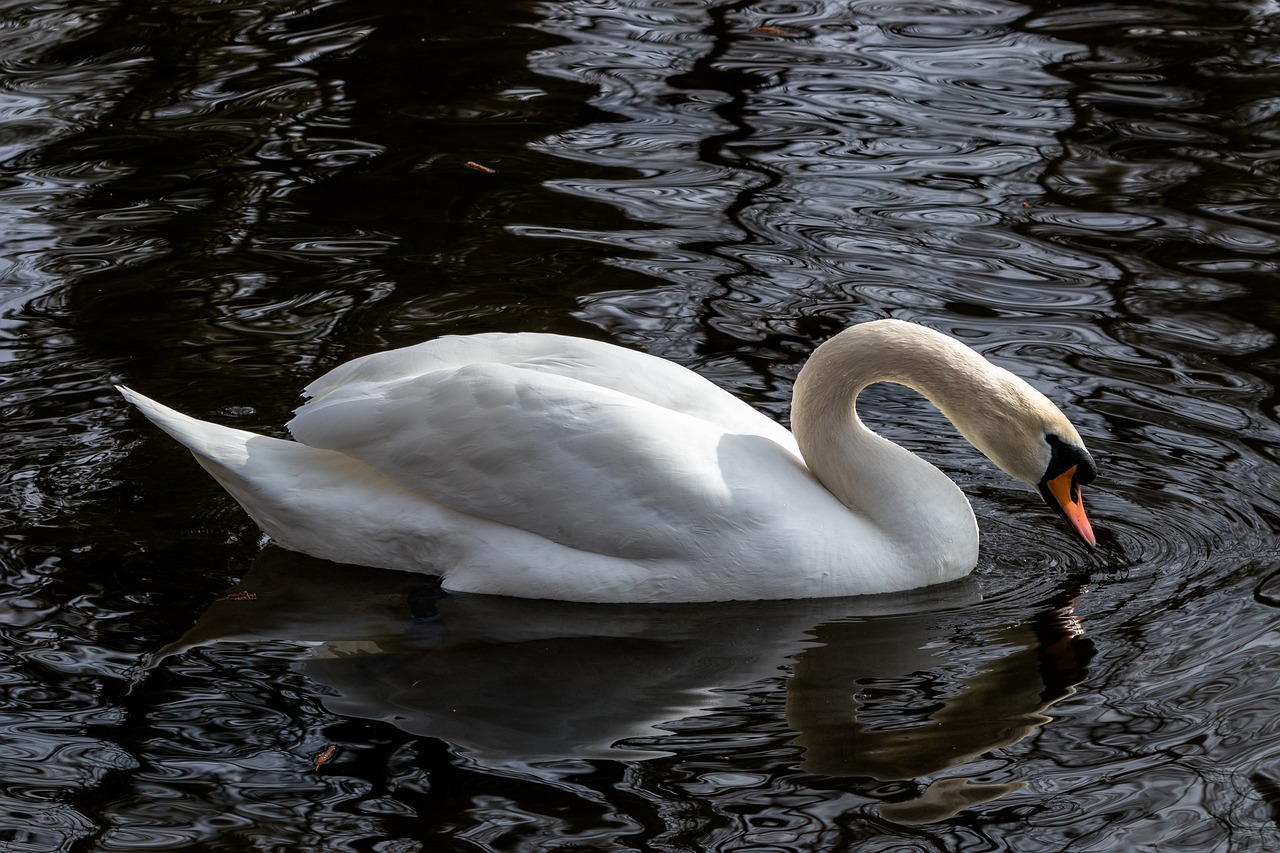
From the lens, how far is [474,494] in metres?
6.24

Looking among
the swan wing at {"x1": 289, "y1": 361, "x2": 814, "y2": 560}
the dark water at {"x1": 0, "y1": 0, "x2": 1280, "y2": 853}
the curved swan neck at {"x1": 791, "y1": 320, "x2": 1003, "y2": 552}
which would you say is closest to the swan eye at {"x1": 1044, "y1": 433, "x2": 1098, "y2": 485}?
the curved swan neck at {"x1": 791, "y1": 320, "x2": 1003, "y2": 552}

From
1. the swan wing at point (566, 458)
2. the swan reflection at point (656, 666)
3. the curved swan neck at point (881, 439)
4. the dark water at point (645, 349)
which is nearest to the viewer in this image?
the dark water at point (645, 349)

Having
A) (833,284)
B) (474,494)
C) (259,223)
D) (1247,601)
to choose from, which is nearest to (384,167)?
(259,223)

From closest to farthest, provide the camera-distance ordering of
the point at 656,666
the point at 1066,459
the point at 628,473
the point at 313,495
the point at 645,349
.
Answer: the point at 656,666 < the point at 628,473 < the point at 1066,459 < the point at 313,495 < the point at 645,349

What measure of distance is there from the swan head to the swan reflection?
43 cm

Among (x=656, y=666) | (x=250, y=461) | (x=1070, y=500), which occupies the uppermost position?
(x=250, y=461)

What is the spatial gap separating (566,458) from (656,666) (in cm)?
80

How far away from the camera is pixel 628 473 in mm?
6020

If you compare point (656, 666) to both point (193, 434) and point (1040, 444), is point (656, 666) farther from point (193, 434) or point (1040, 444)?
point (193, 434)

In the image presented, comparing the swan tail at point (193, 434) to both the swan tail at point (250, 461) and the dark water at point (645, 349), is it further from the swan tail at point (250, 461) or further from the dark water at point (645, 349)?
the dark water at point (645, 349)

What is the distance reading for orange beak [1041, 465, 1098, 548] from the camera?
6.26 metres

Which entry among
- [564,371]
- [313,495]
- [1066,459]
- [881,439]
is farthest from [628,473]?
[1066,459]

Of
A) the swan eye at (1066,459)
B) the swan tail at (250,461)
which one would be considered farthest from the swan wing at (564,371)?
the swan eye at (1066,459)

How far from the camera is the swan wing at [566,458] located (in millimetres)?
6027
